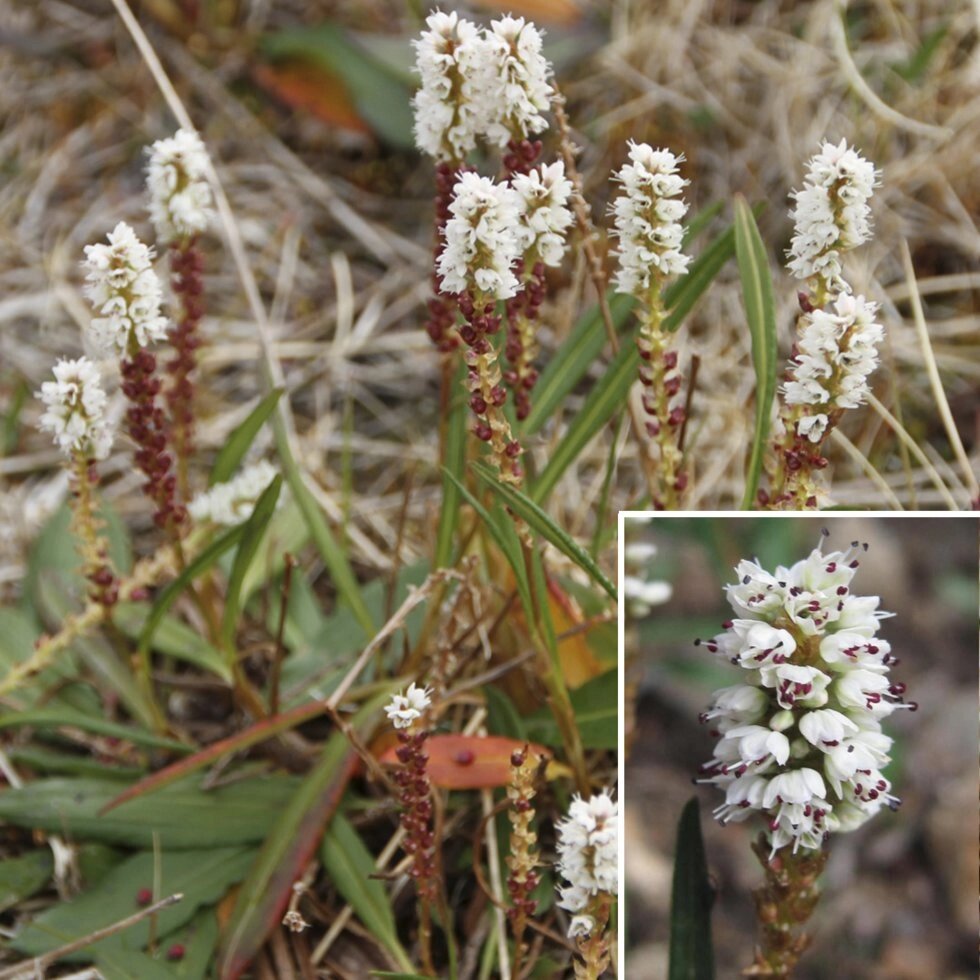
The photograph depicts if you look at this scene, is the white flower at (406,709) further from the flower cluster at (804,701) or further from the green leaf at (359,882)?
the green leaf at (359,882)

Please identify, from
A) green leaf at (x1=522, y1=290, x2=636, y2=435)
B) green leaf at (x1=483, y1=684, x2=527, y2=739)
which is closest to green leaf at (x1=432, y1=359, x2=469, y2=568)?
green leaf at (x1=522, y1=290, x2=636, y2=435)

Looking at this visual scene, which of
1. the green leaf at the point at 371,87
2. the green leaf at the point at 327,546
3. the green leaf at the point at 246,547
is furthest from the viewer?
the green leaf at the point at 371,87

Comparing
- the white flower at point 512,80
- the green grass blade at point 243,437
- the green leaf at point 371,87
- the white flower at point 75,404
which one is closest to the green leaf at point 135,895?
the green grass blade at point 243,437

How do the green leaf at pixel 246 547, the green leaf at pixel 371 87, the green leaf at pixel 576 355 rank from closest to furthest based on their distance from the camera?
the green leaf at pixel 246 547 → the green leaf at pixel 576 355 → the green leaf at pixel 371 87

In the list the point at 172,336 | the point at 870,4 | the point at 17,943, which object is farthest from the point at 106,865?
the point at 870,4

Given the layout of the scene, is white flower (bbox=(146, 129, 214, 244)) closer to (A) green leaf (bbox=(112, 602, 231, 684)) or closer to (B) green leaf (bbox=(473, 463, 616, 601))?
(B) green leaf (bbox=(473, 463, 616, 601))

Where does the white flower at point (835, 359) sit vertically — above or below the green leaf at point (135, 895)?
above

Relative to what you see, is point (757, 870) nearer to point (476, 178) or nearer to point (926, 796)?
point (926, 796)
